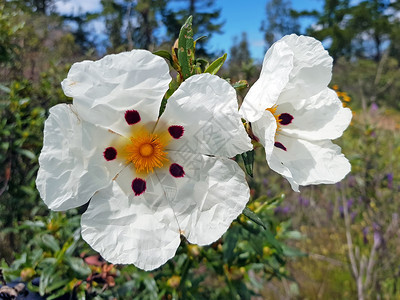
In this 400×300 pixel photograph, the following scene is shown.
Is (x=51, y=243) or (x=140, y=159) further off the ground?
(x=140, y=159)

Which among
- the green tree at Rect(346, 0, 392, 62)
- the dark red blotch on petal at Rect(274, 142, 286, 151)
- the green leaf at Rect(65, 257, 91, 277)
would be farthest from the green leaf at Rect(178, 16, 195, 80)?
the green tree at Rect(346, 0, 392, 62)

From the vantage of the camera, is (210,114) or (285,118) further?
(285,118)

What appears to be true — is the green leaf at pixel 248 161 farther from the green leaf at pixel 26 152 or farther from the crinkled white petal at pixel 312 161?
the green leaf at pixel 26 152

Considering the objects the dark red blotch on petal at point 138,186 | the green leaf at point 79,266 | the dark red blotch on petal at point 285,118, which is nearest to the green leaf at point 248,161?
the dark red blotch on petal at point 285,118

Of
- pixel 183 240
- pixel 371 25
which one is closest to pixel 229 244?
pixel 183 240

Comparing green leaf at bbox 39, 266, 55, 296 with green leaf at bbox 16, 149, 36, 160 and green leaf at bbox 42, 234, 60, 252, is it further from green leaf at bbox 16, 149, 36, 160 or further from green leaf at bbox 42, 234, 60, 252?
green leaf at bbox 16, 149, 36, 160

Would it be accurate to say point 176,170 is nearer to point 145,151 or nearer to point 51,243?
point 145,151

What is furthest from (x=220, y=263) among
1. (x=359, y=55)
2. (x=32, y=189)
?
(x=359, y=55)
